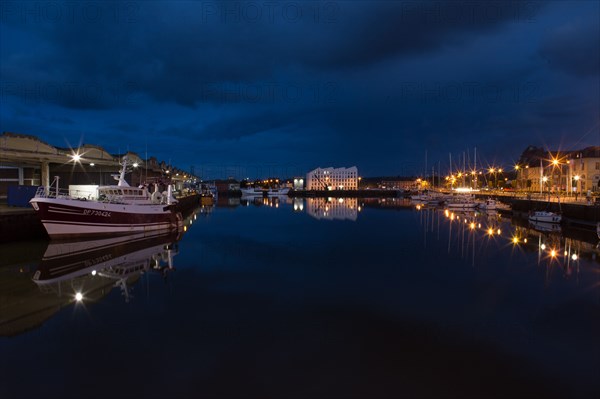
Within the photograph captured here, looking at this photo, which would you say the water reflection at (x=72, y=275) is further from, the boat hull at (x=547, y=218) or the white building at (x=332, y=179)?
the white building at (x=332, y=179)

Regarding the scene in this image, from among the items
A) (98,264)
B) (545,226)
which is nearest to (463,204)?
(545,226)

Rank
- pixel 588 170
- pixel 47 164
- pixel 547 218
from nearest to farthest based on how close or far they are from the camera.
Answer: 1. pixel 47 164
2. pixel 547 218
3. pixel 588 170

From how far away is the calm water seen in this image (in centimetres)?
709

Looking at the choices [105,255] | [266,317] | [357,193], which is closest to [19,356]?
[266,317]

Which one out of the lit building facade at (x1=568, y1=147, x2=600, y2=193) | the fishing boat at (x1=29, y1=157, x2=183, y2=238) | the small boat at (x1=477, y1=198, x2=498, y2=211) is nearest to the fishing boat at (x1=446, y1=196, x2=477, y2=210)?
the small boat at (x1=477, y1=198, x2=498, y2=211)

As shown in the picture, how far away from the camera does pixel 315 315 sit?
10875 mm

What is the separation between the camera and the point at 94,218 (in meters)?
25.7

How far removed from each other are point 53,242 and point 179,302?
1677 centimetres

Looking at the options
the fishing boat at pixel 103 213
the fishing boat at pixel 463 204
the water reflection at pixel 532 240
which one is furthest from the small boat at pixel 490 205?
the fishing boat at pixel 103 213

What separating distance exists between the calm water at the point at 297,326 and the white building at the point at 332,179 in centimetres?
16166

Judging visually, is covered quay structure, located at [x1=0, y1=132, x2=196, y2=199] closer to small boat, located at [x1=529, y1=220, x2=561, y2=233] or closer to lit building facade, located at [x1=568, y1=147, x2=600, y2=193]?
small boat, located at [x1=529, y1=220, x2=561, y2=233]

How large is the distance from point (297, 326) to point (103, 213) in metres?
21.2

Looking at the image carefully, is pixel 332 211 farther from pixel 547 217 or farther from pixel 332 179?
pixel 332 179

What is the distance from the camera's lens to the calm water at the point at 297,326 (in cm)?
709
